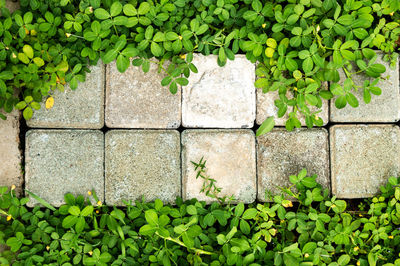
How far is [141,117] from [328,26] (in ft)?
3.44

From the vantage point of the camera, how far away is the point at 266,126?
1.88m

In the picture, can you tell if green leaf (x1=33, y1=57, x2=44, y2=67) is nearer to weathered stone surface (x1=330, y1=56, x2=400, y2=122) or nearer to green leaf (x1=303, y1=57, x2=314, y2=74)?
green leaf (x1=303, y1=57, x2=314, y2=74)

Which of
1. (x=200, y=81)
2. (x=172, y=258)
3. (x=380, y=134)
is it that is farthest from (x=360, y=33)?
(x=172, y=258)

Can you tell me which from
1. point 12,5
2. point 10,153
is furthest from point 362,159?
point 12,5

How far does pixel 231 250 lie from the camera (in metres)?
1.71

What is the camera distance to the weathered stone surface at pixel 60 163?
1886 millimetres

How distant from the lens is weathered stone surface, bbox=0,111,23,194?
1.89 m

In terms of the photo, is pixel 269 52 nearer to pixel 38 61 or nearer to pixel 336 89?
pixel 336 89

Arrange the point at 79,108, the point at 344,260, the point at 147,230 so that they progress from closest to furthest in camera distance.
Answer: the point at 147,230 < the point at 344,260 < the point at 79,108

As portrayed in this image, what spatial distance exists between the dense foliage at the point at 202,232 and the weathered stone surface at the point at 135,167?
3.2 inches

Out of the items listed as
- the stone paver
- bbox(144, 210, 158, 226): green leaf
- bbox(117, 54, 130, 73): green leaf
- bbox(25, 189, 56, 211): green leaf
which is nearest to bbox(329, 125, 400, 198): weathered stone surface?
bbox(144, 210, 158, 226): green leaf

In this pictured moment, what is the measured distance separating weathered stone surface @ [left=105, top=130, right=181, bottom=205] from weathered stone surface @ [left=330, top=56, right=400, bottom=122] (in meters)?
0.96

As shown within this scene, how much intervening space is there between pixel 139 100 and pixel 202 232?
757mm

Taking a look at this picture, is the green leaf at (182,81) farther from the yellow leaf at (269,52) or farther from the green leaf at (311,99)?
the green leaf at (311,99)
